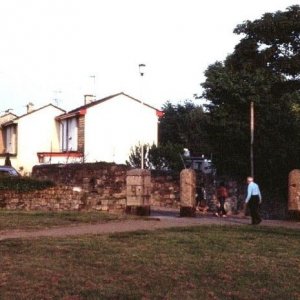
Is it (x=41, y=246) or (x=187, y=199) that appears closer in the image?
(x=41, y=246)

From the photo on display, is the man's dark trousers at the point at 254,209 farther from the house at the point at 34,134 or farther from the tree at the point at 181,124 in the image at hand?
the tree at the point at 181,124

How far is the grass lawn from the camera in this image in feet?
29.1

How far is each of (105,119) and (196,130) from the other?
1924cm

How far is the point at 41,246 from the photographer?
43.8ft

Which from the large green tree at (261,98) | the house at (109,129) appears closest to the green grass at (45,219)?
the large green tree at (261,98)

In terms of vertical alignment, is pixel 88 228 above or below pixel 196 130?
below

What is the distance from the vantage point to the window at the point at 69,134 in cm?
4947

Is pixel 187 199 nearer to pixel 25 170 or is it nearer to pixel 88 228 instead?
pixel 88 228

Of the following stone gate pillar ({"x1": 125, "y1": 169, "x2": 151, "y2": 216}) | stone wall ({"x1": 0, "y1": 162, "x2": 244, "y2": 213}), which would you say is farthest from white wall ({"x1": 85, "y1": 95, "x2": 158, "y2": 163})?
stone gate pillar ({"x1": 125, "y1": 169, "x2": 151, "y2": 216})

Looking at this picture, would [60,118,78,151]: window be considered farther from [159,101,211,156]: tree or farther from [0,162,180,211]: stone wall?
[0,162,180,211]: stone wall

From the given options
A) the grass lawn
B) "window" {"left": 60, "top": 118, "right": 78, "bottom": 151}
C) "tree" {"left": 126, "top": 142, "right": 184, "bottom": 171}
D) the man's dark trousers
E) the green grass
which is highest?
"window" {"left": 60, "top": 118, "right": 78, "bottom": 151}

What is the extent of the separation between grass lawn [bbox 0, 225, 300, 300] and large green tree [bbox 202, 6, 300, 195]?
52.8ft

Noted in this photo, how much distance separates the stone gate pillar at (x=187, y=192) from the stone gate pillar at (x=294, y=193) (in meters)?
3.26

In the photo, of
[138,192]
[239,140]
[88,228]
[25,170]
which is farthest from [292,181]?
[25,170]
